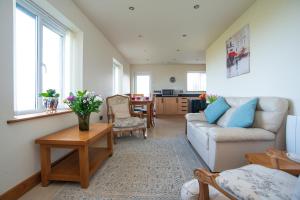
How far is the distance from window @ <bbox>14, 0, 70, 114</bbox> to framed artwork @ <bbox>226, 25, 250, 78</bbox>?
10.1 ft

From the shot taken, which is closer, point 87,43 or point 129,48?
point 87,43

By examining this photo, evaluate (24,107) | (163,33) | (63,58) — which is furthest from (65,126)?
(163,33)

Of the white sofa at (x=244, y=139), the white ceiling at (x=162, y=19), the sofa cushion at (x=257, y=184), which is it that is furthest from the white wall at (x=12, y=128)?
the white sofa at (x=244, y=139)

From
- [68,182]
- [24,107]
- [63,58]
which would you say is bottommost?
[68,182]

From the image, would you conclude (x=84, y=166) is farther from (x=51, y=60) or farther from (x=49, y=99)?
(x=51, y=60)

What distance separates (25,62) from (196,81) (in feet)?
23.9

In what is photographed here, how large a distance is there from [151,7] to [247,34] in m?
1.71

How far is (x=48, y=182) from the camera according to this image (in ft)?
5.91

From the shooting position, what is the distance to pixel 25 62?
196cm

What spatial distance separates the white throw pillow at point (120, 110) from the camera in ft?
12.5

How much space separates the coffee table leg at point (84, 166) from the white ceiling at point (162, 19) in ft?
7.31

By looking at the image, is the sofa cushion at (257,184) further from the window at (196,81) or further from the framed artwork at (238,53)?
the window at (196,81)

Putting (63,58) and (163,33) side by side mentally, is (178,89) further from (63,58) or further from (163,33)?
(63,58)

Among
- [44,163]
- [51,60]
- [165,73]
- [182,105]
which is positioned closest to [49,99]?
[51,60]
